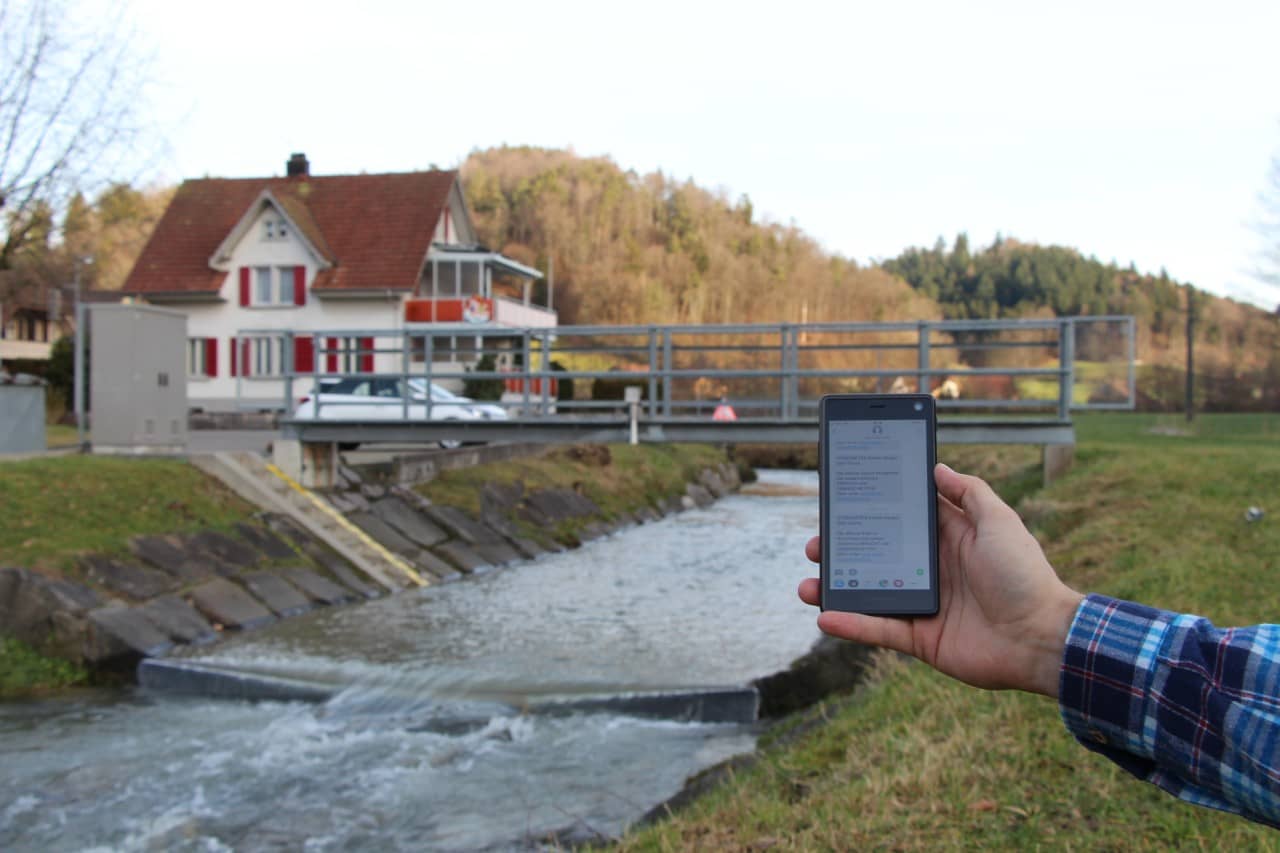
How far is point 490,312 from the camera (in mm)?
43531

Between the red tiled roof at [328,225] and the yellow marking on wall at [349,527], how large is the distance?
25.5 m

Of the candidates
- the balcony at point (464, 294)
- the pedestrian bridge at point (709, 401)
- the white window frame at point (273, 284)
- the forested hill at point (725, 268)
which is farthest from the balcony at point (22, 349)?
the pedestrian bridge at point (709, 401)

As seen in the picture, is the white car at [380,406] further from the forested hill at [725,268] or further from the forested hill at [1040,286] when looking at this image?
the forested hill at [1040,286]

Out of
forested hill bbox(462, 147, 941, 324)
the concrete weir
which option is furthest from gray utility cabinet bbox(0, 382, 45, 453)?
forested hill bbox(462, 147, 941, 324)

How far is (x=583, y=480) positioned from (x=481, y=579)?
1049 cm

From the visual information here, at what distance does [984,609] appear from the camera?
2.42 m

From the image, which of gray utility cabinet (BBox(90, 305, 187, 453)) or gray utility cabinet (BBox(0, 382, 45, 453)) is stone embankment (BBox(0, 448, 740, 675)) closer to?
gray utility cabinet (BBox(90, 305, 187, 453))

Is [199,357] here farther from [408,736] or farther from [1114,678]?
[1114,678]

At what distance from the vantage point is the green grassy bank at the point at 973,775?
4.97 meters

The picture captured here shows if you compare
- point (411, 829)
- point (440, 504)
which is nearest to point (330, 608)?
point (440, 504)

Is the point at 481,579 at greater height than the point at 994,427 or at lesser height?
lesser

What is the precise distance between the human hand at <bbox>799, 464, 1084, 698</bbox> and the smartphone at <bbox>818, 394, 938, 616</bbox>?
0.15 ft

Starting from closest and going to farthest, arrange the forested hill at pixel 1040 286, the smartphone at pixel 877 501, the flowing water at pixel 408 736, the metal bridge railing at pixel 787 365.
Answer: the smartphone at pixel 877 501 → the flowing water at pixel 408 736 → the metal bridge railing at pixel 787 365 → the forested hill at pixel 1040 286

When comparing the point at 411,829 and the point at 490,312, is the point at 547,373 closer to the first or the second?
the point at 411,829
